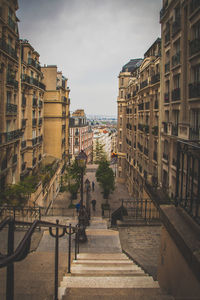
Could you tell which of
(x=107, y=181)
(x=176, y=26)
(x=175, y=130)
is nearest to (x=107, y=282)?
(x=175, y=130)

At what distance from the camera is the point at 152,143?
2558cm

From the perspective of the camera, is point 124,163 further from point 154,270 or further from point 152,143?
point 154,270

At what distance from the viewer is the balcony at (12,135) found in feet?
64.0

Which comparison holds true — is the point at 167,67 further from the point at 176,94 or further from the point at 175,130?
the point at 175,130

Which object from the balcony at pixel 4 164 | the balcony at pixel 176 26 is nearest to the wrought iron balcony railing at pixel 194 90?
the balcony at pixel 176 26

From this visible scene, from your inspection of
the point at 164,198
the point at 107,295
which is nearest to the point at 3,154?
the point at 164,198

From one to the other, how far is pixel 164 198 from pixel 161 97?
9.61 metres

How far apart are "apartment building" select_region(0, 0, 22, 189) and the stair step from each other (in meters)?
15.0

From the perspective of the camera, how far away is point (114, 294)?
4359 millimetres

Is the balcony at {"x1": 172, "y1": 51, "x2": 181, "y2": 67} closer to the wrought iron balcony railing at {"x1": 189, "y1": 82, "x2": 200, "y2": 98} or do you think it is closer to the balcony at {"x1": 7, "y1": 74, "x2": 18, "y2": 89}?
the wrought iron balcony railing at {"x1": 189, "y1": 82, "x2": 200, "y2": 98}

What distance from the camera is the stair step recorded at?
16.1ft

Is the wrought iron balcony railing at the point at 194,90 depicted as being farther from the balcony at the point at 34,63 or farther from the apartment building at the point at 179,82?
the balcony at the point at 34,63

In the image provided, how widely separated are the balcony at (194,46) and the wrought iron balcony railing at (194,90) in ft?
6.71

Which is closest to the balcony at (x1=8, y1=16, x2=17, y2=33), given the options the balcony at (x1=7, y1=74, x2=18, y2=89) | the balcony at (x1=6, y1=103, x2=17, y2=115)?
the balcony at (x1=7, y1=74, x2=18, y2=89)
